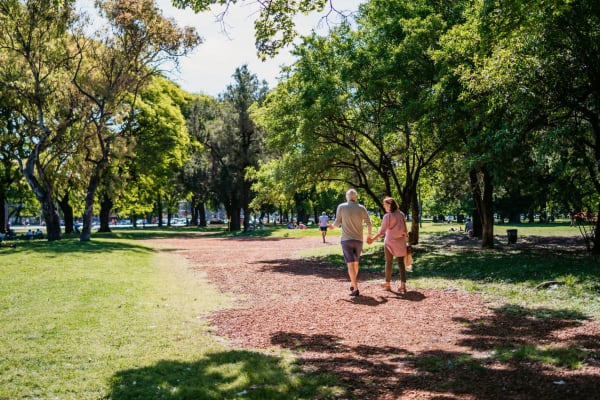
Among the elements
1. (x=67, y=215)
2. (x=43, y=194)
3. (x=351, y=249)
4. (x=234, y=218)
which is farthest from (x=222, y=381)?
(x=234, y=218)

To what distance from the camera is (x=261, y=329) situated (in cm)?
744

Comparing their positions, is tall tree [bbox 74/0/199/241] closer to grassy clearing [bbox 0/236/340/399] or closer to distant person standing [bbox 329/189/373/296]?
grassy clearing [bbox 0/236/340/399]

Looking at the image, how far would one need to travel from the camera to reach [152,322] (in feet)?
25.8

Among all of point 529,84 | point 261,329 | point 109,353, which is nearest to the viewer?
point 109,353

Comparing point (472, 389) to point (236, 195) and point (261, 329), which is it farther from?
point (236, 195)

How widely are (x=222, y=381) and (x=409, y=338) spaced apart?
2.92 metres

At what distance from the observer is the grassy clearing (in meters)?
4.75

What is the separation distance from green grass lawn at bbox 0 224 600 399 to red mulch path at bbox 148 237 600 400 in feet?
1.56

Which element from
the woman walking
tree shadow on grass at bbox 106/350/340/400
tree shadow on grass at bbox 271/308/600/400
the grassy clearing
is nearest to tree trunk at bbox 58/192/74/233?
the grassy clearing

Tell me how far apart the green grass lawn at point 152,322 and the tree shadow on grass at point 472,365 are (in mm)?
444

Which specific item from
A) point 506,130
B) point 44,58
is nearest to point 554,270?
point 506,130

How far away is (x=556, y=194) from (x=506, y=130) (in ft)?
25.6

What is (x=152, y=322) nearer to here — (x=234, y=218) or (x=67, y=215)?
(x=67, y=215)

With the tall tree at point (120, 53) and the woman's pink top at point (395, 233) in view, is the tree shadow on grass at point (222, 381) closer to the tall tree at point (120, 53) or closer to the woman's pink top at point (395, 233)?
the woman's pink top at point (395, 233)
